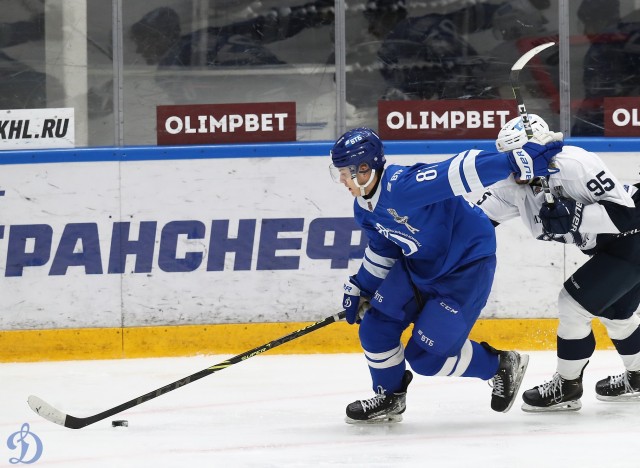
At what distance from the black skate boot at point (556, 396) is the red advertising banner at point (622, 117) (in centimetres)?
174

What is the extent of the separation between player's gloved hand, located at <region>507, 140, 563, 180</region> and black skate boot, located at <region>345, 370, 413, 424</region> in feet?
3.03

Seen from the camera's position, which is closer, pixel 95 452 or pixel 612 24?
pixel 95 452

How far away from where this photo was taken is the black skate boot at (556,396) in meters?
4.12

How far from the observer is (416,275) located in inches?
154

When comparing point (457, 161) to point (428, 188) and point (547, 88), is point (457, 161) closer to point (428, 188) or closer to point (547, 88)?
point (428, 188)

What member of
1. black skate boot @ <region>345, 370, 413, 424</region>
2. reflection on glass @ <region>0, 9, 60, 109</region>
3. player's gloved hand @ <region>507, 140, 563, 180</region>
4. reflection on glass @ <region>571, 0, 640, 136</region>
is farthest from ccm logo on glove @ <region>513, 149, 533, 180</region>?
reflection on glass @ <region>0, 9, 60, 109</region>

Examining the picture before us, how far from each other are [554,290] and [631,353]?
1.18 meters

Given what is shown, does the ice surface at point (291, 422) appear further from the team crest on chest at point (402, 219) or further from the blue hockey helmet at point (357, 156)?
the blue hockey helmet at point (357, 156)

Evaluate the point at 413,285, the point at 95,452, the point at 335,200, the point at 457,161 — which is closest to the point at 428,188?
the point at 457,161

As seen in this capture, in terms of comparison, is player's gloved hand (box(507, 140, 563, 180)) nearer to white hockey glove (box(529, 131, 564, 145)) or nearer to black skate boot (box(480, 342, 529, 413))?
white hockey glove (box(529, 131, 564, 145))

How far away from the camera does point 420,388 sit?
4.68 metres

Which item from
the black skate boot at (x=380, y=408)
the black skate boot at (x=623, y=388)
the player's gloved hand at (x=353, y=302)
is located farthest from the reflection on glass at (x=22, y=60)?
the black skate boot at (x=623, y=388)

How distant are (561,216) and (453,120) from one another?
5.97ft

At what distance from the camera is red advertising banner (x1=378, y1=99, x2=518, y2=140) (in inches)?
219
